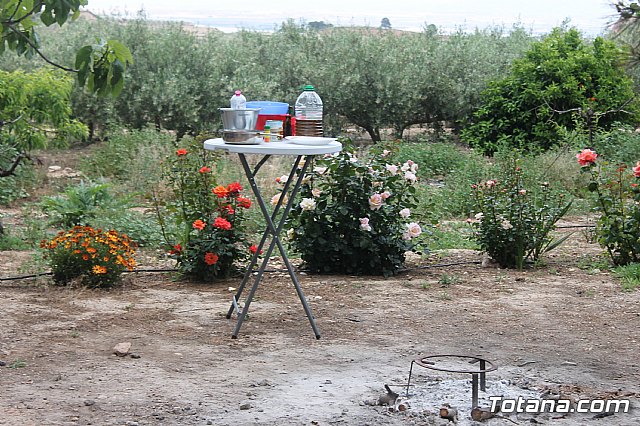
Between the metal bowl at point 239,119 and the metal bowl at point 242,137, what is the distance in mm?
30

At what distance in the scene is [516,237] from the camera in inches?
268

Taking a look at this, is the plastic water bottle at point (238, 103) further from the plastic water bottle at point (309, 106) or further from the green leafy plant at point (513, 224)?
the green leafy plant at point (513, 224)

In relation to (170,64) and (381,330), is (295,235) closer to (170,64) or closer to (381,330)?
(381,330)

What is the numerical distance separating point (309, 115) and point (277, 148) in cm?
52

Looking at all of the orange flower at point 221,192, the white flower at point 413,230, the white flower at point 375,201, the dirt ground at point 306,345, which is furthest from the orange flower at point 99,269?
the white flower at point 413,230

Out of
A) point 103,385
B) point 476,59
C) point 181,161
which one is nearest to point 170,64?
point 476,59

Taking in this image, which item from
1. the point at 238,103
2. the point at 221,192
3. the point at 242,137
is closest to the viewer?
the point at 242,137

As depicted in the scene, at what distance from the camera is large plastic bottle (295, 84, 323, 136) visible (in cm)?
511

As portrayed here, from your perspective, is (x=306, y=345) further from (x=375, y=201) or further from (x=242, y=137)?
(x=375, y=201)

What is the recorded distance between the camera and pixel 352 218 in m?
6.54

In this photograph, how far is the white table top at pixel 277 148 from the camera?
4672 millimetres

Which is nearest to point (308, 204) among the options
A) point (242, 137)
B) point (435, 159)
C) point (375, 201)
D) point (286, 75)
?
point (375, 201)

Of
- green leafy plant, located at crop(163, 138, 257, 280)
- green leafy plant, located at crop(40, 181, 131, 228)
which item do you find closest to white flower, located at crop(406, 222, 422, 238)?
green leafy plant, located at crop(163, 138, 257, 280)

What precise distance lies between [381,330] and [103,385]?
68.4 inches
